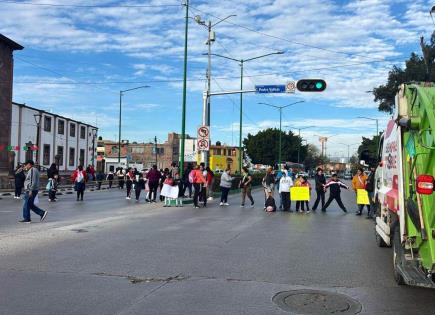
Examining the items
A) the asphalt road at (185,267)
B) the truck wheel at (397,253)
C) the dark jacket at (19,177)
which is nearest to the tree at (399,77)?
the dark jacket at (19,177)

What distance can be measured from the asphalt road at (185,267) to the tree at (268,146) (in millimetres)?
77362

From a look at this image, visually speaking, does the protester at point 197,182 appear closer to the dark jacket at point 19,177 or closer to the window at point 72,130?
the dark jacket at point 19,177

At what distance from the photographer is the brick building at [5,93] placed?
123 ft

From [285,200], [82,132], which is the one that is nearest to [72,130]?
[82,132]

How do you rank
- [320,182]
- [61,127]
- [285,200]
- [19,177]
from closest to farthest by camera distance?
[285,200]
[320,182]
[19,177]
[61,127]

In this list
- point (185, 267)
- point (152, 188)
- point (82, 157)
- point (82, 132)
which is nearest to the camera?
point (185, 267)

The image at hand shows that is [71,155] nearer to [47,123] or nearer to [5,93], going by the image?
[47,123]

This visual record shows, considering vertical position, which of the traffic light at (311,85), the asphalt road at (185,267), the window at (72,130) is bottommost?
the asphalt road at (185,267)

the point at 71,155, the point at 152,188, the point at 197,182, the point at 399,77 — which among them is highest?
the point at 399,77

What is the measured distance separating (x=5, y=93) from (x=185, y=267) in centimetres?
3472

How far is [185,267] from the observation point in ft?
25.6

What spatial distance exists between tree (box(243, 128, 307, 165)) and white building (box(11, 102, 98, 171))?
32.9 meters

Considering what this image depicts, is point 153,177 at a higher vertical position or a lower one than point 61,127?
lower

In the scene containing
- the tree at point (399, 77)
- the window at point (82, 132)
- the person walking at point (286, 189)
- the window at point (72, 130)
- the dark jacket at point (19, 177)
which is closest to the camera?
the person walking at point (286, 189)
